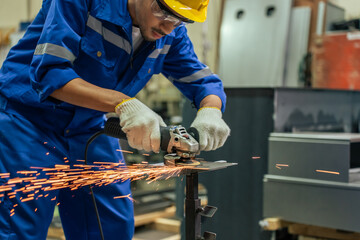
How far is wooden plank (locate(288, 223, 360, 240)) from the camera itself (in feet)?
8.60

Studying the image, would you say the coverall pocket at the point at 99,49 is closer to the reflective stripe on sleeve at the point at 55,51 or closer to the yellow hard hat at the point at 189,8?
the reflective stripe on sleeve at the point at 55,51

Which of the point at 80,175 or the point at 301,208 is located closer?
the point at 80,175

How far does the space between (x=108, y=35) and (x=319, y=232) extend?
195 centimetres

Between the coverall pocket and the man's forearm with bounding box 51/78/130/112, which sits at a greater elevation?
the coverall pocket

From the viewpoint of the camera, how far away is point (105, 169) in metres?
1.89

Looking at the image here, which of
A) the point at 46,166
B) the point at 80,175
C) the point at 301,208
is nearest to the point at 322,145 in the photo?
the point at 301,208

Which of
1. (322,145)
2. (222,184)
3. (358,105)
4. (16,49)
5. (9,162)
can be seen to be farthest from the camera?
(358,105)

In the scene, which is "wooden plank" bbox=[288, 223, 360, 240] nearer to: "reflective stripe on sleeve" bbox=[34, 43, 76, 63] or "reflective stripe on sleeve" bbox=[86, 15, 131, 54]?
"reflective stripe on sleeve" bbox=[86, 15, 131, 54]

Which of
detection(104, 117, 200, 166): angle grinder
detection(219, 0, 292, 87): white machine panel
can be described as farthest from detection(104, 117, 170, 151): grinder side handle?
detection(219, 0, 292, 87): white machine panel

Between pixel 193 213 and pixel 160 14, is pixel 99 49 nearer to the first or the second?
pixel 160 14

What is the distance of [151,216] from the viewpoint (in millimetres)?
3494

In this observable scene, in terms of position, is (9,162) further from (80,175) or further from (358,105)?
(358,105)

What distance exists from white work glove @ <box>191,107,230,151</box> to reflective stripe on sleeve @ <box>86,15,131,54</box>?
0.44m

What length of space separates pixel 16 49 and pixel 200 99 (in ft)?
2.89
